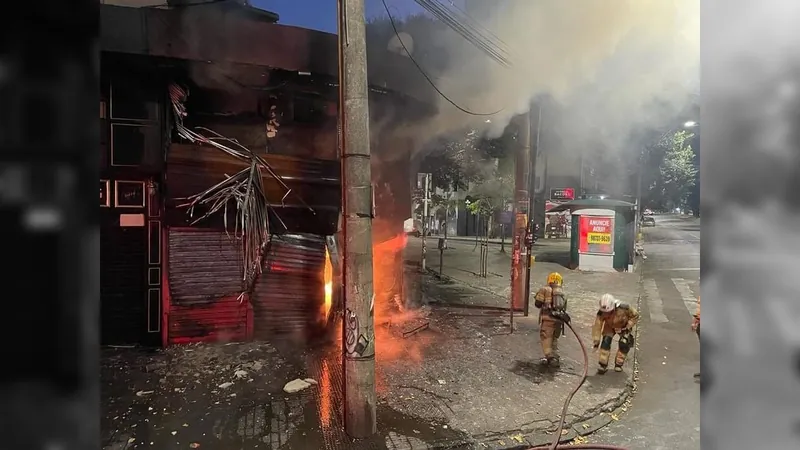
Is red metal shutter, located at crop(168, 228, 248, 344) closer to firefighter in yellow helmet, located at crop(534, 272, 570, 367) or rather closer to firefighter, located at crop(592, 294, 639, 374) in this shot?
firefighter in yellow helmet, located at crop(534, 272, 570, 367)

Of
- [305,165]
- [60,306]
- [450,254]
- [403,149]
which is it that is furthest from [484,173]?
[60,306]

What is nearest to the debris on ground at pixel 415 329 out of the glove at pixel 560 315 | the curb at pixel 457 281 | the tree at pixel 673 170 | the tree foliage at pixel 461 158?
the glove at pixel 560 315

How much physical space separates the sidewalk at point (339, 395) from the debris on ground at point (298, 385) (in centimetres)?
8

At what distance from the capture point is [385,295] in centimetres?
912

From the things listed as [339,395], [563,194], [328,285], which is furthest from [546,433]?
[563,194]

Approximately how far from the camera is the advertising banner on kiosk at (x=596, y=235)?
1395 centimetres

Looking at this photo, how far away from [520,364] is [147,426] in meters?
4.55

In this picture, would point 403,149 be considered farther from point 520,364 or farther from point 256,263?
point 520,364

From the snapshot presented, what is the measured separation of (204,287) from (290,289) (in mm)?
1269

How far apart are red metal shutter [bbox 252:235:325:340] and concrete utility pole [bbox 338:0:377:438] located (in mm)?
3093

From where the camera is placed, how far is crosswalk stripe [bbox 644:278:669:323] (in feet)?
28.6

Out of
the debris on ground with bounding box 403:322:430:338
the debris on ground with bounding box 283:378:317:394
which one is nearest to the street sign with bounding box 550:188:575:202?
the debris on ground with bounding box 403:322:430:338

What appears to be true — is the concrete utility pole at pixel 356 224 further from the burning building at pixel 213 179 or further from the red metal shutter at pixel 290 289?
the red metal shutter at pixel 290 289

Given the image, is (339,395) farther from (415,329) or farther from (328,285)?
(415,329)
